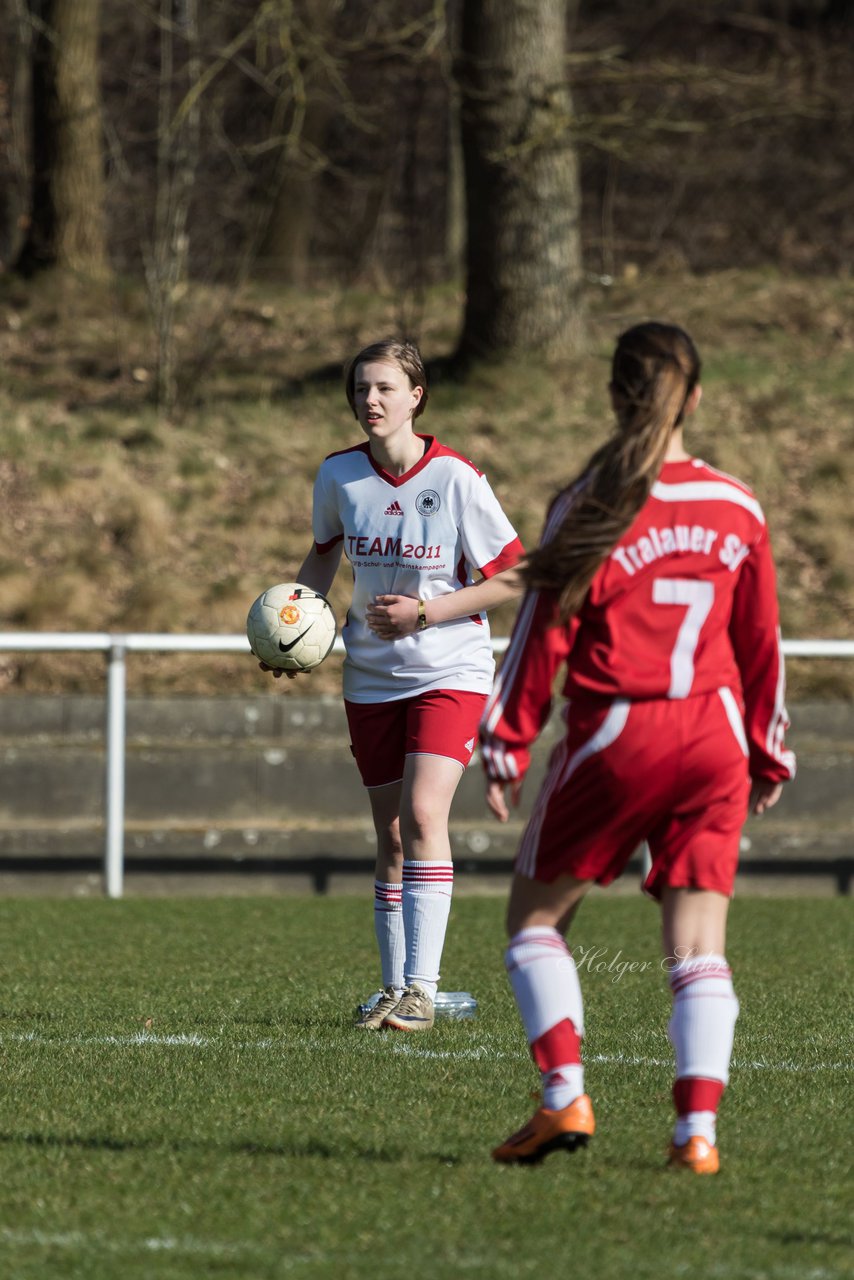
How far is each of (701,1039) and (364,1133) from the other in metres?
0.93

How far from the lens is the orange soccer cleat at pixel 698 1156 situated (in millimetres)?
3676

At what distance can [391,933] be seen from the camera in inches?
229

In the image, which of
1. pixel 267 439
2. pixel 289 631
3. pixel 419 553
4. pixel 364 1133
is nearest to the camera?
pixel 364 1133

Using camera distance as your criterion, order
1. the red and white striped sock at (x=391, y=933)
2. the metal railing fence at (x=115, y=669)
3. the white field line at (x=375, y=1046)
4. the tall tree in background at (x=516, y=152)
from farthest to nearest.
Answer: the tall tree in background at (x=516, y=152) < the metal railing fence at (x=115, y=669) < the red and white striped sock at (x=391, y=933) < the white field line at (x=375, y=1046)

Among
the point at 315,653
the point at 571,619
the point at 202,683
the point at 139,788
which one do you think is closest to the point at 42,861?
the point at 139,788

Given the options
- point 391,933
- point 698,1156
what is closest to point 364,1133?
point 698,1156

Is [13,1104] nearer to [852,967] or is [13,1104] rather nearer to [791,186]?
[852,967]

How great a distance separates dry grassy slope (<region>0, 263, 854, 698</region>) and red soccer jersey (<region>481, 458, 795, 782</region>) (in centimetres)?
941

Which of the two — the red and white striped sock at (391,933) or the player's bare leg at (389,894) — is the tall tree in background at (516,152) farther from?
the red and white striped sock at (391,933)

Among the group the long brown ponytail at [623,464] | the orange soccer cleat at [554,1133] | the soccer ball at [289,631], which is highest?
the long brown ponytail at [623,464]

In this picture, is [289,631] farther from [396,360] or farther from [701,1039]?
[701,1039]

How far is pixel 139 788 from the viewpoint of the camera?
11.4 metres

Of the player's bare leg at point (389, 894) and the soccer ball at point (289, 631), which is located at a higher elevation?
the soccer ball at point (289, 631)

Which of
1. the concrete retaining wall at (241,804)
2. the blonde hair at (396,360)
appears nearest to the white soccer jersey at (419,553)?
the blonde hair at (396,360)
